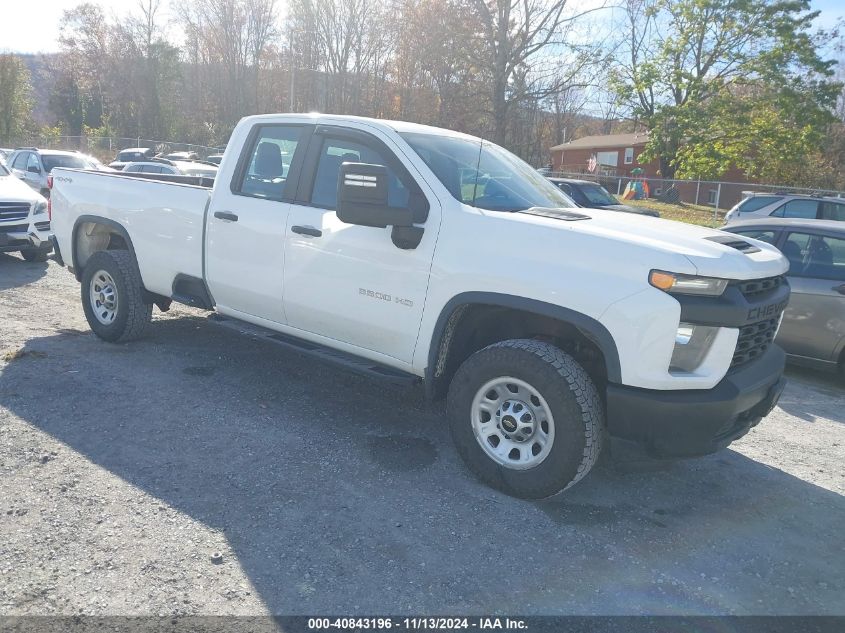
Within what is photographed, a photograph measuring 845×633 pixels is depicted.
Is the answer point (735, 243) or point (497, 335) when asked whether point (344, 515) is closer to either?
point (497, 335)

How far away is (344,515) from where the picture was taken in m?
3.61

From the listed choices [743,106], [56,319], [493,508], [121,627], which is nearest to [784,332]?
[493,508]

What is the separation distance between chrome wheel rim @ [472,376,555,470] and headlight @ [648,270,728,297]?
838mm

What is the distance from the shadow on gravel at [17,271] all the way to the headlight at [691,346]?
8382mm

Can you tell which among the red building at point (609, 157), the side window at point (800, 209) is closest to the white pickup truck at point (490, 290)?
the side window at point (800, 209)

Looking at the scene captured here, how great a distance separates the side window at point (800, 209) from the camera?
14.5 m

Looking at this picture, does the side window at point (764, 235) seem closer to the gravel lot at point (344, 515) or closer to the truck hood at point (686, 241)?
the gravel lot at point (344, 515)

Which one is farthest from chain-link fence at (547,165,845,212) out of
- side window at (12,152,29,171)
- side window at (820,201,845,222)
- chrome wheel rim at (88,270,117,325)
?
chrome wheel rim at (88,270,117,325)

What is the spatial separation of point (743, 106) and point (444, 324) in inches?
1291

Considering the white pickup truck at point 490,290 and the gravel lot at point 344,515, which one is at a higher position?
the white pickup truck at point 490,290

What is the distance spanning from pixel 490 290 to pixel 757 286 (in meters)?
1.42

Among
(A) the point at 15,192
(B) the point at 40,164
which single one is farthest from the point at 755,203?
(B) the point at 40,164

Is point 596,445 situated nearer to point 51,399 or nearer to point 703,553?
point 703,553

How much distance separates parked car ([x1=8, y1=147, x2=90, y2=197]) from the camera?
16.5 m
